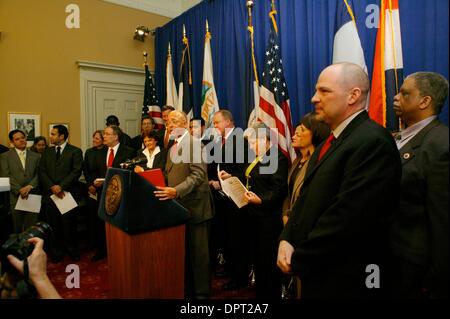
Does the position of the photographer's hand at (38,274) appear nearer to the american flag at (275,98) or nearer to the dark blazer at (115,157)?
the american flag at (275,98)

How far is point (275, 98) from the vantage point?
10.0 ft

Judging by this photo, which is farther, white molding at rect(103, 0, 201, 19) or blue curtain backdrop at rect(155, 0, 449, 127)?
white molding at rect(103, 0, 201, 19)

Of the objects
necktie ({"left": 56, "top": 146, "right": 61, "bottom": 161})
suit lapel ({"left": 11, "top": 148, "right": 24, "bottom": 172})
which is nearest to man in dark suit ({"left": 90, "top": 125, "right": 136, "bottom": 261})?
necktie ({"left": 56, "top": 146, "right": 61, "bottom": 161})

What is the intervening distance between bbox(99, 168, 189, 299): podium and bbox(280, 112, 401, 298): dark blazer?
3.26ft

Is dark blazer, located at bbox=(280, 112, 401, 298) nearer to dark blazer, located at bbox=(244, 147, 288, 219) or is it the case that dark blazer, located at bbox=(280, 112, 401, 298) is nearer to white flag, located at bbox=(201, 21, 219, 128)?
dark blazer, located at bbox=(244, 147, 288, 219)

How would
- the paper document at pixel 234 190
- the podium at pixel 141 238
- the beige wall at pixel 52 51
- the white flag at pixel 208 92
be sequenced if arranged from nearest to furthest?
1. the podium at pixel 141 238
2. the paper document at pixel 234 190
3. the white flag at pixel 208 92
4. the beige wall at pixel 52 51

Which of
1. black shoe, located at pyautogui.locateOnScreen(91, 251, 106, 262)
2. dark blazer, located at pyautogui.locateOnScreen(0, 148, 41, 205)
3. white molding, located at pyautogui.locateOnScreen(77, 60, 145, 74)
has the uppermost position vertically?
white molding, located at pyautogui.locateOnScreen(77, 60, 145, 74)

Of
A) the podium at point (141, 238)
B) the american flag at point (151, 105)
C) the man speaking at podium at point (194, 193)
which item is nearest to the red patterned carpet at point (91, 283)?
the man speaking at podium at point (194, 193)

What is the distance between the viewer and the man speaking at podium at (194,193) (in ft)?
7.66

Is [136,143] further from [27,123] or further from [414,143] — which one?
[414,143]

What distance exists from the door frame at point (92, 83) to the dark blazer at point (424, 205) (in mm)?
4636

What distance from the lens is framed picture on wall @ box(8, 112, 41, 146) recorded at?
169 inches

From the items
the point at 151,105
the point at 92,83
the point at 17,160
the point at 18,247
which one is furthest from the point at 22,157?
the point at 18,247

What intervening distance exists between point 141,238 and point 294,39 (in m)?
2.47
